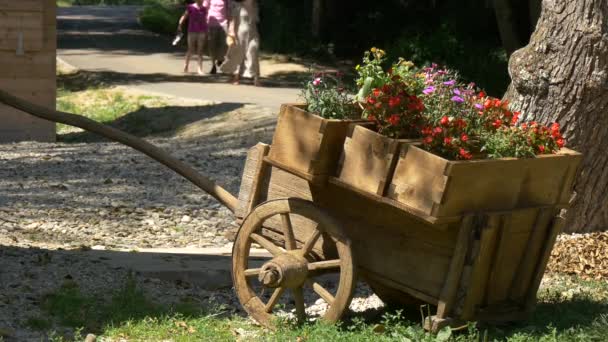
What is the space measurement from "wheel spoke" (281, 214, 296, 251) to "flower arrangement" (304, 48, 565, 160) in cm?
57

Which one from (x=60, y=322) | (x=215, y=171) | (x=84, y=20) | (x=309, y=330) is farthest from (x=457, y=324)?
(x=84, y=20)

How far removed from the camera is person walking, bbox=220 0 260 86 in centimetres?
1880

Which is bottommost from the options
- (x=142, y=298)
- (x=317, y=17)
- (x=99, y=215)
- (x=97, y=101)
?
(x=97, y=101)

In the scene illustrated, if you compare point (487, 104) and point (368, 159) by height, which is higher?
point (487, 104)

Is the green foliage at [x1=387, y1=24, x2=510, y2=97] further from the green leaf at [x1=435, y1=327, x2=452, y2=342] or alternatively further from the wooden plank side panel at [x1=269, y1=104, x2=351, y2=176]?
the green leaf at [x1=435, y1=327, x2=452, y2=342]

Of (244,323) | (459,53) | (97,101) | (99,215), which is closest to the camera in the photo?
(244,323)

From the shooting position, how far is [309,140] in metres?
5.32

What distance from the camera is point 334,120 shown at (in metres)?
5.27

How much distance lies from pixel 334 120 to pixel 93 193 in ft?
18.2

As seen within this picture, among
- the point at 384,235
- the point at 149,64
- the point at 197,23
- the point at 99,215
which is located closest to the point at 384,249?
the point at 384,235

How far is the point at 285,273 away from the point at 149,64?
19.7 meters

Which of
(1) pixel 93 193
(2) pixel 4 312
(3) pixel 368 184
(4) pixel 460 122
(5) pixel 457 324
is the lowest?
(1) pixel 93 193

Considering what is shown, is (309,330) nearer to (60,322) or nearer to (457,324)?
(457,324)

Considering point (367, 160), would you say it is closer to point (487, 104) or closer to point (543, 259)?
point (487, 104)
